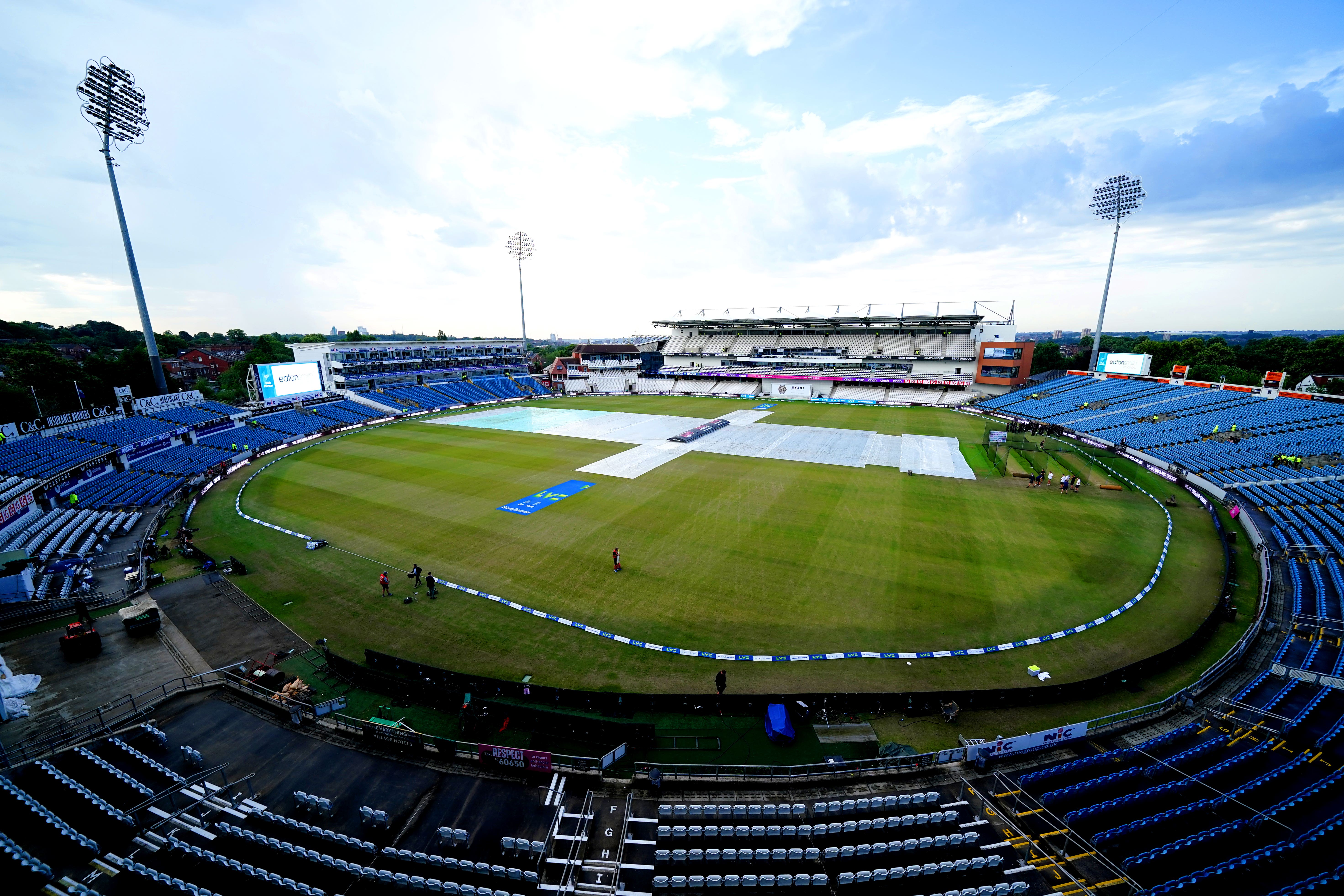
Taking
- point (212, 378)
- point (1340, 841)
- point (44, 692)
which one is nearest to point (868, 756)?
point (1340, 841)

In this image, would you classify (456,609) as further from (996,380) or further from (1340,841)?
(996,380)

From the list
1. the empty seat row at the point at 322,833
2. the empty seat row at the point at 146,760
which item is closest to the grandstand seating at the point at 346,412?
the empty seat row at the point at 146,760

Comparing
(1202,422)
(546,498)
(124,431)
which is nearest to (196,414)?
(124,431)

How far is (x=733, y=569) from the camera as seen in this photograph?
2097 centimetres

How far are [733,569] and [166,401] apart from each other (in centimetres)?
5417

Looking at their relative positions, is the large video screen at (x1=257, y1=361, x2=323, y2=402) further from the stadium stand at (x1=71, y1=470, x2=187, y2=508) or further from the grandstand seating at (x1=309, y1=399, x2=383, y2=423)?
the stadium stand at (x1=71, y1=470, x2=187, y2=508)

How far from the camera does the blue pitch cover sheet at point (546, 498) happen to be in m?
28.6

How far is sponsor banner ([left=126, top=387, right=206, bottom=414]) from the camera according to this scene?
41.2 meters

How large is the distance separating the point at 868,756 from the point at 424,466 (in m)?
37.1

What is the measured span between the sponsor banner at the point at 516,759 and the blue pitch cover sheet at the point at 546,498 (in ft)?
56.2

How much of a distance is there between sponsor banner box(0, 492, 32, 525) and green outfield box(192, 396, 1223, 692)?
20.9 feet

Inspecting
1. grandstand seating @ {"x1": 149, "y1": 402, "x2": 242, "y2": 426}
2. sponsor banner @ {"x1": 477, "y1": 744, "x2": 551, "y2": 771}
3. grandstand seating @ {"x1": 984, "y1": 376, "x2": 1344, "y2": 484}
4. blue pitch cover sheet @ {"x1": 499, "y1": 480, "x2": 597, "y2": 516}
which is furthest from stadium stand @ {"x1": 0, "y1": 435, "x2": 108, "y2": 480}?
grandstand seating @ {"x1": 984, "y1": 376, "x2": 1344, "y2": 484}

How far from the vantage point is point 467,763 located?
11.5 metres

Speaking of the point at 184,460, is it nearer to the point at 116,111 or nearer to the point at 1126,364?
the point at 116,111
